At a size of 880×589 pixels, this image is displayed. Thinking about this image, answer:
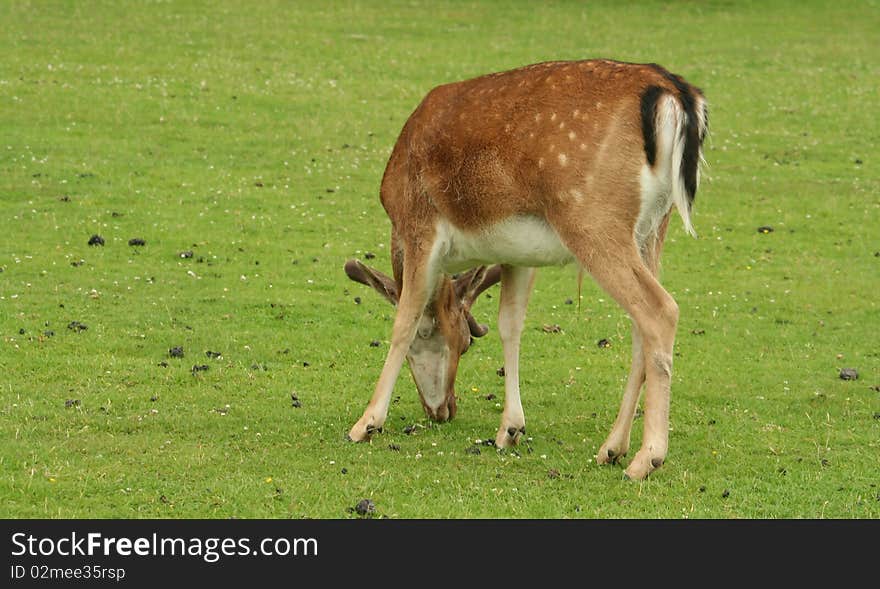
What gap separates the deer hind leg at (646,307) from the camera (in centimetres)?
780

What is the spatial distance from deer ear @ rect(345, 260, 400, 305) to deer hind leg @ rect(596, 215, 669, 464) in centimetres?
196

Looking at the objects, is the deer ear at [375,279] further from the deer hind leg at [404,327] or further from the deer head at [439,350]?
the deer hind leg at [404,327]

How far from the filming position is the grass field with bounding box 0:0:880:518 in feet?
26.2

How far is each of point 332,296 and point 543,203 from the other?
536cm

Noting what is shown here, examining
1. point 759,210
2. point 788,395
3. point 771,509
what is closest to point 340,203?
point 759,210

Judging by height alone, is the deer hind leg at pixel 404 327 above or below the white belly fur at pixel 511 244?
below

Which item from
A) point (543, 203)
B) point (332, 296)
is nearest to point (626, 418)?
point (543, 203)

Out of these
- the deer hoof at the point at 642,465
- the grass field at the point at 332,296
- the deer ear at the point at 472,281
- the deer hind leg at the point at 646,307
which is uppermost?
the deer hind leg at the point at 646,307

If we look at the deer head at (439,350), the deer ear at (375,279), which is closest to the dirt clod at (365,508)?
the deer head at (439,350)

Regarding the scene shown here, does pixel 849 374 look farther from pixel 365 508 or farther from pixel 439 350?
pixel 365 508

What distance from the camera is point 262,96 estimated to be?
21641 mm

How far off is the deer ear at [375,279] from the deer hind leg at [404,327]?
0.60 meters
